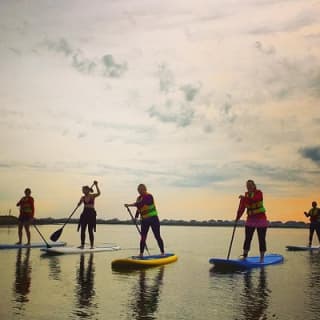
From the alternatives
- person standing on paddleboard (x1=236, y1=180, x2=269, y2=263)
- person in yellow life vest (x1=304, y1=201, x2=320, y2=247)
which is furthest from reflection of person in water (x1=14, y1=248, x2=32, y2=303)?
person in yellow life vest (x1=304, y1=201, x2=320, y2=247)

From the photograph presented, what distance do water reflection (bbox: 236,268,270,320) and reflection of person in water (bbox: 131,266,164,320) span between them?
1.29 m

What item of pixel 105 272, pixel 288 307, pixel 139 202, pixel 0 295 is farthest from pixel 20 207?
pixel 288 307

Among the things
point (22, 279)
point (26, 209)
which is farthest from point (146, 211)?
point (26, 209)

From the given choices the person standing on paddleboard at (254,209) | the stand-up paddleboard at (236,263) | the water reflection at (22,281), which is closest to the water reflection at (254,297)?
the stand-up paddleboard at (236,263)

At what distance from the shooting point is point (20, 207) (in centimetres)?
1938

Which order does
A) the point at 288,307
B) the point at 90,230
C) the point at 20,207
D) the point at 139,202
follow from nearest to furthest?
the point at 288,307
the point at 139,202
the point at 90,230
the point at 20,207

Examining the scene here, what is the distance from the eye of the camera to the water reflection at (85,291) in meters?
7.43

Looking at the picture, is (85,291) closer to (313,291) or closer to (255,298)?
(255,298)

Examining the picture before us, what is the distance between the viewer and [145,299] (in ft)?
28.1

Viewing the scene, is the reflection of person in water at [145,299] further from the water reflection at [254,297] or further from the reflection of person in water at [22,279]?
the reflection of person in water at [22,279]

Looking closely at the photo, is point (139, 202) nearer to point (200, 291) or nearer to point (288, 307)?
point (200, 291)

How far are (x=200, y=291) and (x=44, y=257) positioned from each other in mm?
7399

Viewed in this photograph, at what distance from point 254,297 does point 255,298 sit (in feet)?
0.33

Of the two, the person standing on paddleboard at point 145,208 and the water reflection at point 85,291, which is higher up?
the person standing on paddleboard at point 145,208
